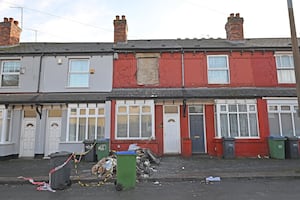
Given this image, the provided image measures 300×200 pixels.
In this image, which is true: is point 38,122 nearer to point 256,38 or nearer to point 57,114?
point 57,114

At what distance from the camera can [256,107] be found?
13.7m

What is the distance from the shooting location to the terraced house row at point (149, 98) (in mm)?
13625

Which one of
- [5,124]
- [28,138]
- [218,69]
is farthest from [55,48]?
[218,69]

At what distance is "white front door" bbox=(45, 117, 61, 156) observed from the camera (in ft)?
45.8

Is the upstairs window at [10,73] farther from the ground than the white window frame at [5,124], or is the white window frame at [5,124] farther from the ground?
the upstairs window at [10,73]

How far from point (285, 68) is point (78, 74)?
13.3 meters

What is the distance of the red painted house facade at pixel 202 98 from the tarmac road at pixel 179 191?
5571 millimetres

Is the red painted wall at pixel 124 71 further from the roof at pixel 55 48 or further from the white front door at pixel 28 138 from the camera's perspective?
the white front door at pixel 28 138

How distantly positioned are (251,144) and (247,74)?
4446 mm

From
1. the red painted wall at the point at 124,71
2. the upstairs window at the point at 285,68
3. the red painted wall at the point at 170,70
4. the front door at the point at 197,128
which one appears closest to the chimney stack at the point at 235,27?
the upstairs window at the point at 285,68

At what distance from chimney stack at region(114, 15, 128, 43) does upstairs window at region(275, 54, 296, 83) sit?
10253 millimetres

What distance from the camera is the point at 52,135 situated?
1415 cm

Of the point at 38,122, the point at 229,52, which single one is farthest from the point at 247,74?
the point at 38,122

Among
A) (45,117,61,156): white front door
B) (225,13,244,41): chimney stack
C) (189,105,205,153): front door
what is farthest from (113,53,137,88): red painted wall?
(225,13,244,41): chimney stack
